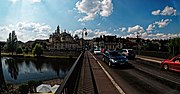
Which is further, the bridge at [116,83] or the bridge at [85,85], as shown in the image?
the bridge at [116,83]

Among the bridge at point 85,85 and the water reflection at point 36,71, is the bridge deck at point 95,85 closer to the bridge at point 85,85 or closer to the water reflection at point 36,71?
the bridge at point 85,85

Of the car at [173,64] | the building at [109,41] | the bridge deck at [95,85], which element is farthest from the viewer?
the building at [109,41]

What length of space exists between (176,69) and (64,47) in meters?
145

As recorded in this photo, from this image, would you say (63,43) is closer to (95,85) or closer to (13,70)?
(13,70)

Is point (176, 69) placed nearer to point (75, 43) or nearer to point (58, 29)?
point (75, 43)

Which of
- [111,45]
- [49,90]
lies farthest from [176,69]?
[111,45]

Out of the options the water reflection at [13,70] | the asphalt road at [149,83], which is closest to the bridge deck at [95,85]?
the asphalt road at [149,83]

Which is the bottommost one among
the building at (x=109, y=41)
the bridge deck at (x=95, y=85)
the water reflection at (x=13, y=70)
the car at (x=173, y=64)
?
the water reflection at (x=13, y=70)

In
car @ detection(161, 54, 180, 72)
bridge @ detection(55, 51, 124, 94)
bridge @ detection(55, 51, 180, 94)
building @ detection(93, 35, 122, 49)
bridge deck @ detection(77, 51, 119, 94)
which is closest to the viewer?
bridge @ detection(55, 51, 124, 94)

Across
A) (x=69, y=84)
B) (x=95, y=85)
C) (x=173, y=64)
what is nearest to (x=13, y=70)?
(x=173, y=64)

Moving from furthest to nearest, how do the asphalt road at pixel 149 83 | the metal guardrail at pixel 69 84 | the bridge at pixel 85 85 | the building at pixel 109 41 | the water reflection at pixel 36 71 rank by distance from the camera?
the building at pixel 109 41
the water reflection at pixel 36 71
the asphalt road at pixel 149 83
the bridge at pixel 85 85
the metal guardrail at pixel 69 84

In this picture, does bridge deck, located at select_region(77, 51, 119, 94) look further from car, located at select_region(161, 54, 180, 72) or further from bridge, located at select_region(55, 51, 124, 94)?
car, located at select_region(161, 54, 180, 72)

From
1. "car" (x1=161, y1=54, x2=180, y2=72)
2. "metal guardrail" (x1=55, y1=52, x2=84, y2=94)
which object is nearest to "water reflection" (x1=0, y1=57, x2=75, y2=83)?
"car" (x1=161, y1=54, x2=180, y2=72)

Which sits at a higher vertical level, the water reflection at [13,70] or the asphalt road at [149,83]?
the asphalt road at [149,83]
